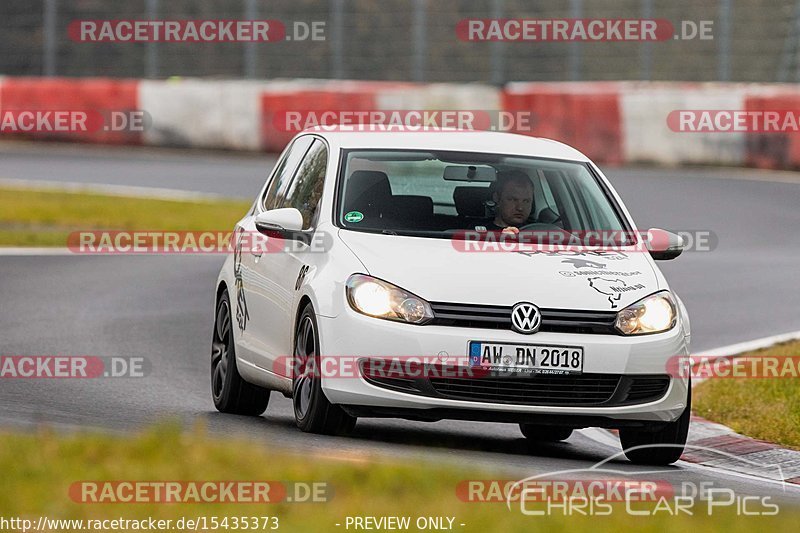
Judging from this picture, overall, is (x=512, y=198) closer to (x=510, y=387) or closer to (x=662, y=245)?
(x=662, y=245)

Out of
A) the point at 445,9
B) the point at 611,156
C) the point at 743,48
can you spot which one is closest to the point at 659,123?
the point at 611,156

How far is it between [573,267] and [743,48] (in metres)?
23.0

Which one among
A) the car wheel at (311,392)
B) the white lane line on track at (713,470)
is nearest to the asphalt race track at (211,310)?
the white lane line on track at (713,470)

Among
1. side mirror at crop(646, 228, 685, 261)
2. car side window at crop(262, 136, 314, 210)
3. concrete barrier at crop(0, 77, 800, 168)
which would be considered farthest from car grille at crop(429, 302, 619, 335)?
concrete barrier at crop(0, 77, 800, 168)

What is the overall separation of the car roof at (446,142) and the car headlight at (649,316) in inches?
61.3

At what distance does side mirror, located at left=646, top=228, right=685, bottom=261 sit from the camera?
9695mm

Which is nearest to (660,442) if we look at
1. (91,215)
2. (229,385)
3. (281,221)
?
(281,221)

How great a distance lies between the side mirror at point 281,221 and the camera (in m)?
9.30

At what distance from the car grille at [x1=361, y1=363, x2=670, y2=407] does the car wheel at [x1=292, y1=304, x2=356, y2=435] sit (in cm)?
27

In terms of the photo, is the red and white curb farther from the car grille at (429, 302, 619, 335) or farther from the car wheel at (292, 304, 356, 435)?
the car wheel at (292, 304, 356, 435)

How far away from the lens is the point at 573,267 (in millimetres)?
9031

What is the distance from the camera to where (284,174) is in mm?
10789

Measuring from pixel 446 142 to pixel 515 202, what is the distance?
1.86 feet

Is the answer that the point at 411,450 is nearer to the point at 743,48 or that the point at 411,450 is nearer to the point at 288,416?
the point at 288,416
